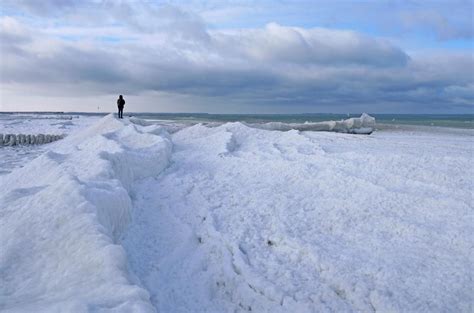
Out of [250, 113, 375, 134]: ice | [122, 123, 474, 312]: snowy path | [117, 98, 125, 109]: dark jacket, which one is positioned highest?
[117, 98, 125, 109]: dark jacket

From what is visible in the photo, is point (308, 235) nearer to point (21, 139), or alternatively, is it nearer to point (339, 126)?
point (339, 126)

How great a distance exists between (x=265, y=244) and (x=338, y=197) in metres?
2.12

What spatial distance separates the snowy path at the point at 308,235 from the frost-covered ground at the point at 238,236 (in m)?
0.02

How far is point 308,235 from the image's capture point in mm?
6688

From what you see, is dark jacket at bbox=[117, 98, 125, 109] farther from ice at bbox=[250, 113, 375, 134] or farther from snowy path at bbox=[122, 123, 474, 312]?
snowy path at bbox=[122, 123, 474, 312]

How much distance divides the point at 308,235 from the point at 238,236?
99 centimetres

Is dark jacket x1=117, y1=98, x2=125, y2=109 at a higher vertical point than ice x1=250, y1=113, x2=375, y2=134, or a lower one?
higher

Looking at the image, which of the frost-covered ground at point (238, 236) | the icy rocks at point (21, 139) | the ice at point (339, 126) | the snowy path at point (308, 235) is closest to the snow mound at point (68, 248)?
the frost-covered ground at point (238, 236)

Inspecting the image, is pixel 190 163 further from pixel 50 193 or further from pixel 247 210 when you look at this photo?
pixel 50 193

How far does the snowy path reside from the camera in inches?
209

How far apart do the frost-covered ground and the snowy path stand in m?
0.02

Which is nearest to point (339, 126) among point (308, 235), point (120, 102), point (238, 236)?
point (120, 102)

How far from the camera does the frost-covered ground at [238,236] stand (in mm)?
4977

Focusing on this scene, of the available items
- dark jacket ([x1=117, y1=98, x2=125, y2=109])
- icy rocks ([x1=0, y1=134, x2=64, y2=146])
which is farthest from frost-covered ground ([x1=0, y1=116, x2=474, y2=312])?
dark jacket ([x1=117, y1=98, x2=125, y2=109])
